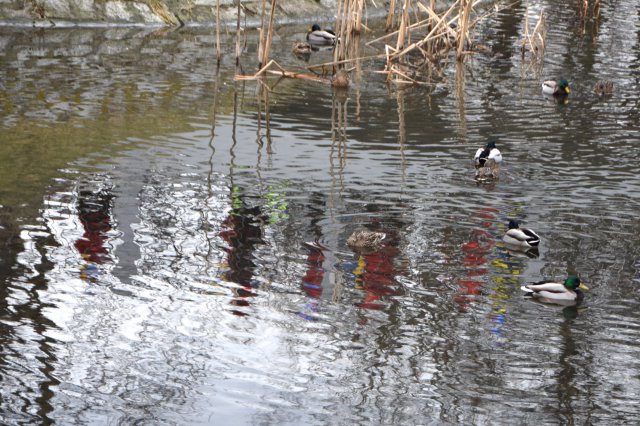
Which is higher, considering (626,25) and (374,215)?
(626,25)

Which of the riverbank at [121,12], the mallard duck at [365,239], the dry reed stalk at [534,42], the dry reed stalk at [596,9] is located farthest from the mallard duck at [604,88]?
the dry reed stalk at [596,9]

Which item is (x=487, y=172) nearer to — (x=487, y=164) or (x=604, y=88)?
(x=487, y=164)

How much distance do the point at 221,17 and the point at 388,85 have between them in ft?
28.3

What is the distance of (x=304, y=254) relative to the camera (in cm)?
1117

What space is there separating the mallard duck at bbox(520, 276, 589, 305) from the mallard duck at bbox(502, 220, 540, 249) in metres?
1.07

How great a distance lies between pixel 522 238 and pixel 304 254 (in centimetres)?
227

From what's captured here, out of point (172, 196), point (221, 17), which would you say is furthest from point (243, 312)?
point (221, 17)

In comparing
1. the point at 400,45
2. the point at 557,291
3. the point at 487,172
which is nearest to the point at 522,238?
the point at 557,291

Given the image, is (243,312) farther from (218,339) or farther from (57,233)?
(57,233)

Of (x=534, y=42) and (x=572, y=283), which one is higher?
(x=534, y=42)

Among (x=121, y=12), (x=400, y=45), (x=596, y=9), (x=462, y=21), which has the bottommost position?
(x=400, y=45)

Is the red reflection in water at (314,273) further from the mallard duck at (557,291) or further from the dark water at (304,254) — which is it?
the mallard duck at (557,291)

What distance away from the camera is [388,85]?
69.1 feet

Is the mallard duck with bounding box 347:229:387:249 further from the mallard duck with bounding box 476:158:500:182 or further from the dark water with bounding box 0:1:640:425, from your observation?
the mallard duck with bounding box 476:158:500:182
